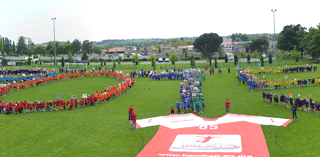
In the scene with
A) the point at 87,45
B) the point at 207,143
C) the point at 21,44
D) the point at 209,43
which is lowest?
the point at 207,143

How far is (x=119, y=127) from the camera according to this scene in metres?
18.8

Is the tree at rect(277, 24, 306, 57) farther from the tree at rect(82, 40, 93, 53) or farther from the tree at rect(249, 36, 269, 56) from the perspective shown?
the tree at rect(82, 40, 93, 53)

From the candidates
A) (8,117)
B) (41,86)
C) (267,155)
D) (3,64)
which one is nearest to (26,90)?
(41,86)

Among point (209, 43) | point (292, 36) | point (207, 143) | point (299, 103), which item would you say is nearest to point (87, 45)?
point (209, 43)

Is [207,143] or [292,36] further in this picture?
[292,36]

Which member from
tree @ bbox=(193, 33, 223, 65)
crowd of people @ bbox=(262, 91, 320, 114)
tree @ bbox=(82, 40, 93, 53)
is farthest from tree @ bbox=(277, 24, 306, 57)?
tree @ bbox=(82, 40, 93, 53)

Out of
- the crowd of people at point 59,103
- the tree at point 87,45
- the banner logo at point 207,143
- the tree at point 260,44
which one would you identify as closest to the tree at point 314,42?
the tree at point 260,44

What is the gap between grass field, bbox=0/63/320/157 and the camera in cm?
1473

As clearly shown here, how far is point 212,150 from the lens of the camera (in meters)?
13.8

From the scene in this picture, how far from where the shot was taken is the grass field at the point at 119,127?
14.7 metres

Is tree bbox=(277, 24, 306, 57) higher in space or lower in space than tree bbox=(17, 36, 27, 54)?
lower

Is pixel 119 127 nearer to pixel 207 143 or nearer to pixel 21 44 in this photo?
pixel 207 143

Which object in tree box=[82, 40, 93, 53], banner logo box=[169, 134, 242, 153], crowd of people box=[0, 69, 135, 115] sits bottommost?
banner logo box=[169, 134, 242, 153]

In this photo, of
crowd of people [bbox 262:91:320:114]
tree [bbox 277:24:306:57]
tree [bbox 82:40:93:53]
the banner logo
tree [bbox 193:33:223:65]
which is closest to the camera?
the banner logo
